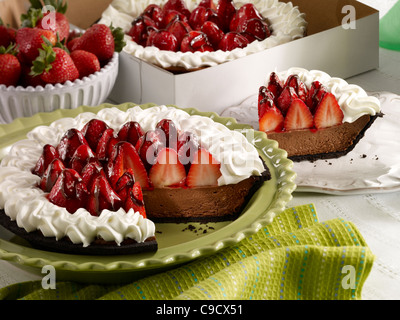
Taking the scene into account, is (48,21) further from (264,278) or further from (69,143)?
(264,278)

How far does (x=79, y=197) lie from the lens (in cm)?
176

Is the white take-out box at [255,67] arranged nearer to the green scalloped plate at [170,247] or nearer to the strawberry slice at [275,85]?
the strawberry slice at [275,85]

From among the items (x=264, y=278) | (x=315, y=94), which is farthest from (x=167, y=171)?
(x=315, y=94)

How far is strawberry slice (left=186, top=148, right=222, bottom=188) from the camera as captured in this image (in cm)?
196

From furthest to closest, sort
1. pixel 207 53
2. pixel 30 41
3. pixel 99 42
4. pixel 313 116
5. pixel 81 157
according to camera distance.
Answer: pixel 207 53
pixel 99 42
pixel 30 41
pixel 313 116
pixel 81 157

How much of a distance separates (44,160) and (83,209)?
12.2 inches

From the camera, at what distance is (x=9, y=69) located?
2432 millimetres

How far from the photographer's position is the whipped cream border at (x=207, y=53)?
2754mm

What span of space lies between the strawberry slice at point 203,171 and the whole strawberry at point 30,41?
35.3 inches

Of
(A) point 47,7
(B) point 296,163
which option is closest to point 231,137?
(B) point 296,163

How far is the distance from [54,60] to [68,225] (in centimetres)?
94

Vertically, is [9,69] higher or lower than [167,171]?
higher
